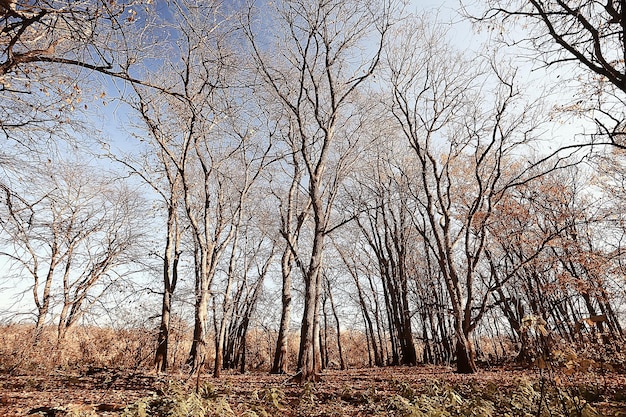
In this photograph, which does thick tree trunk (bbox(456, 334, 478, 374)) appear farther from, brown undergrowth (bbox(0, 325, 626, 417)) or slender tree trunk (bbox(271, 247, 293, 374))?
slender tree trunk (bbox(271, 247, 293, 374))

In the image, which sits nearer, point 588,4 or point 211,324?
point 588,4

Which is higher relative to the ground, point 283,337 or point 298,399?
point 283,337

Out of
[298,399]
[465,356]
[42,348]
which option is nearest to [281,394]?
[298,399]

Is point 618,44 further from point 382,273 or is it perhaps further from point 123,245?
point 123,245

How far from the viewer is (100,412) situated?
173 inches

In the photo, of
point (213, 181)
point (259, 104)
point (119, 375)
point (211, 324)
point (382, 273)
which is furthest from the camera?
point (211, 324)

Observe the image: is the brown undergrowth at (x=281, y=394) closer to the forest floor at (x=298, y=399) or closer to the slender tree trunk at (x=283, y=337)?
the forest floor at (x=298, y=399)

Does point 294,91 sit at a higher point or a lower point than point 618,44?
higher

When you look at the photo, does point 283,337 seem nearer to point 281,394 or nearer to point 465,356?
point 281,394

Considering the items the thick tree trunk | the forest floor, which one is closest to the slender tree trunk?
the forest floor

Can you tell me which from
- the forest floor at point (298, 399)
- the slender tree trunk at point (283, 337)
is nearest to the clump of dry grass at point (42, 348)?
the forest floor at point (298, 399)

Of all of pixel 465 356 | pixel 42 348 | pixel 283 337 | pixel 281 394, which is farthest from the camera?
pixel 283 337

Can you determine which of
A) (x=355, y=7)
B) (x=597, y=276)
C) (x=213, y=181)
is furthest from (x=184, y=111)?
(x=597, y=276)

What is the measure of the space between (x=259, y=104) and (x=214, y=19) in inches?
143
